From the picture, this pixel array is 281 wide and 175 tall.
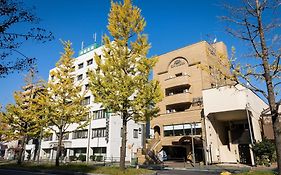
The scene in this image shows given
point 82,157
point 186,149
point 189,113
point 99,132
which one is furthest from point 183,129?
point 82,157

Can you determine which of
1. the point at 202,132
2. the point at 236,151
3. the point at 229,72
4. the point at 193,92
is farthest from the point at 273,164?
the point at 229,72

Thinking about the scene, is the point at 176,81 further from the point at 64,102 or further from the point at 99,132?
the point at 64,102

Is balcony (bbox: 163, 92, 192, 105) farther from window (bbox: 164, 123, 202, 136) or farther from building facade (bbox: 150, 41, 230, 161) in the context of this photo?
window (bbox: 164, 123, 202, 136)

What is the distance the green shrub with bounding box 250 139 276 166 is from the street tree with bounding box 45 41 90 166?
18078 mm

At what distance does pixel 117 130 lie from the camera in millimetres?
37094

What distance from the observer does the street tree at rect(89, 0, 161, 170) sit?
1423cm

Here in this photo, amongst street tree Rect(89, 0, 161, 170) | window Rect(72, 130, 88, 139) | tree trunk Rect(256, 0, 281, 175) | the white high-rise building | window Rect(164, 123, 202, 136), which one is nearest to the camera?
tree trunk Rect(256, 0, 281, 175)

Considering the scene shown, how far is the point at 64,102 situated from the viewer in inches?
803

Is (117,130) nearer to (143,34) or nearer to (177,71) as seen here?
(177,71)

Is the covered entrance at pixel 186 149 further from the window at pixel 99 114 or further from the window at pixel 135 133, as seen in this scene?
the window at pixel 99 114

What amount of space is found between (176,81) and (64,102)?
2000 centimetres

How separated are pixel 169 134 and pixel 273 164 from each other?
14640 millimetres

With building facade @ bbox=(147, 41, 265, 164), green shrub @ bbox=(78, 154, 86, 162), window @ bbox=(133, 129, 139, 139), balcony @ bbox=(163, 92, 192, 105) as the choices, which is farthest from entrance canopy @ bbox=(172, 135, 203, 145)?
green shrub @ bbox=(78, 154, 86, 162)

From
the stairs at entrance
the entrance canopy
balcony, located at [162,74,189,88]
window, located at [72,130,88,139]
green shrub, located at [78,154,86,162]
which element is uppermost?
balcony, located at [162,74,189,88]
